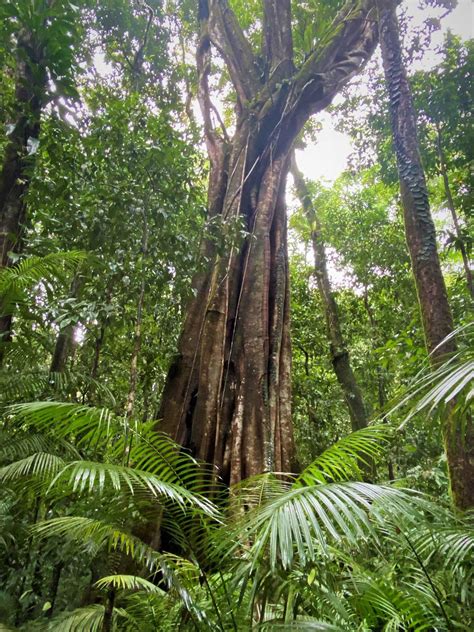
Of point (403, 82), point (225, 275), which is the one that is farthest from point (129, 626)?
point (403, 82)

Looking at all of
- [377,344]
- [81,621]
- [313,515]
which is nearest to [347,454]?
[313,515]

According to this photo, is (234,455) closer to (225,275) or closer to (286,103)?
(225,275)

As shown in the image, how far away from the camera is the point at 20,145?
2.57 meters

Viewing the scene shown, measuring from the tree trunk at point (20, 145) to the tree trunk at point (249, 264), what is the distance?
1465mm

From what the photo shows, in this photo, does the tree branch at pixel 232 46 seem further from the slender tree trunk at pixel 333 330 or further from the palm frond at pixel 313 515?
the palm frond at pixel 313 515

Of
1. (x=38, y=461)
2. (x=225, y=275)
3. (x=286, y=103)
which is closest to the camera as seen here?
(x=38, y=461)

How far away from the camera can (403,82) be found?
11.6ft

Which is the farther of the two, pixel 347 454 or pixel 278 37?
pixel 278 37

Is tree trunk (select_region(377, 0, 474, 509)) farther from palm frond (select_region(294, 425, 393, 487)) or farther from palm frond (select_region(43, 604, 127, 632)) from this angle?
palm frond (select_region(43, 604, 127, 632))

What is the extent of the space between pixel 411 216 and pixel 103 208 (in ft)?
7.11

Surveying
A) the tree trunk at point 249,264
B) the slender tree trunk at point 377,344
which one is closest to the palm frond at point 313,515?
the tree trunk at point 249,264

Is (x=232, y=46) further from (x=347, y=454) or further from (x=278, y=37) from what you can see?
(x=347, y=454)

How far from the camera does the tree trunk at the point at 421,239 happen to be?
255cm

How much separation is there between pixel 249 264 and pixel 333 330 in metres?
2.52
